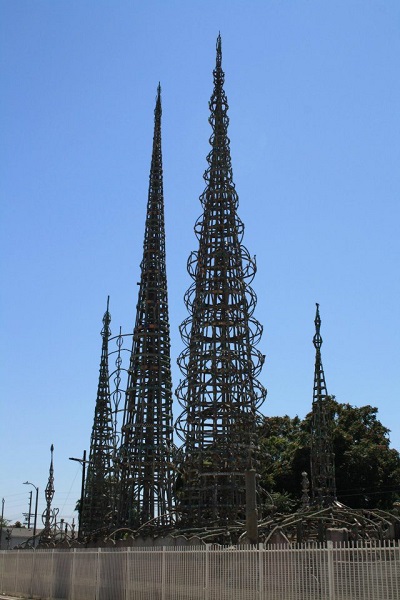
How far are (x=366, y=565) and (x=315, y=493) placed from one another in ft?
112

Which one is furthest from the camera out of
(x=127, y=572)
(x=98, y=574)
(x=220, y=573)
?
(x=98, y=574)

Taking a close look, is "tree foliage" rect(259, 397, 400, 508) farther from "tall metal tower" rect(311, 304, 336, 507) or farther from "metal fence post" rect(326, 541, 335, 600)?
"metal fence post" rect(326, 541, 335, 600)

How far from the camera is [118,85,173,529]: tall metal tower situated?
171 feet

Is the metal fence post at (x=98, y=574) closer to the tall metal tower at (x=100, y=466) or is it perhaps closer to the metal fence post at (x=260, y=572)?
the metal fence post at (x=260, y=572)

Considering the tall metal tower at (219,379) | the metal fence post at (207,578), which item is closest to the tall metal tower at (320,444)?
the tall metal tower at (219,379)

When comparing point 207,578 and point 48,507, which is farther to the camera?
point 48,507

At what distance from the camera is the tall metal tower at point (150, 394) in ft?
171

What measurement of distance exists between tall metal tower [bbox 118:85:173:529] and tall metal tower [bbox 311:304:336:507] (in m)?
9.31

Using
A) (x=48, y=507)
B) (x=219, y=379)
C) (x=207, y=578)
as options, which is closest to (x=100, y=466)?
(x=48, y=507)

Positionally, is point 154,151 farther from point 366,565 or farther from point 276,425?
point 366,565

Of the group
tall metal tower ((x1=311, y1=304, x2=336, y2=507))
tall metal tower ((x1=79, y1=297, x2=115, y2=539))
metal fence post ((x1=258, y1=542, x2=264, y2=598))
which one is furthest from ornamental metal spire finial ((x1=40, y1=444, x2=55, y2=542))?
metal fence post ((x1=258, y1=542, x2=264, y2=598))

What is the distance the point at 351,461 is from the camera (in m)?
64.0

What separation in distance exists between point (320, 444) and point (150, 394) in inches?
462

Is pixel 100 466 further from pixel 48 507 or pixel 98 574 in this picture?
pixel 98 574
